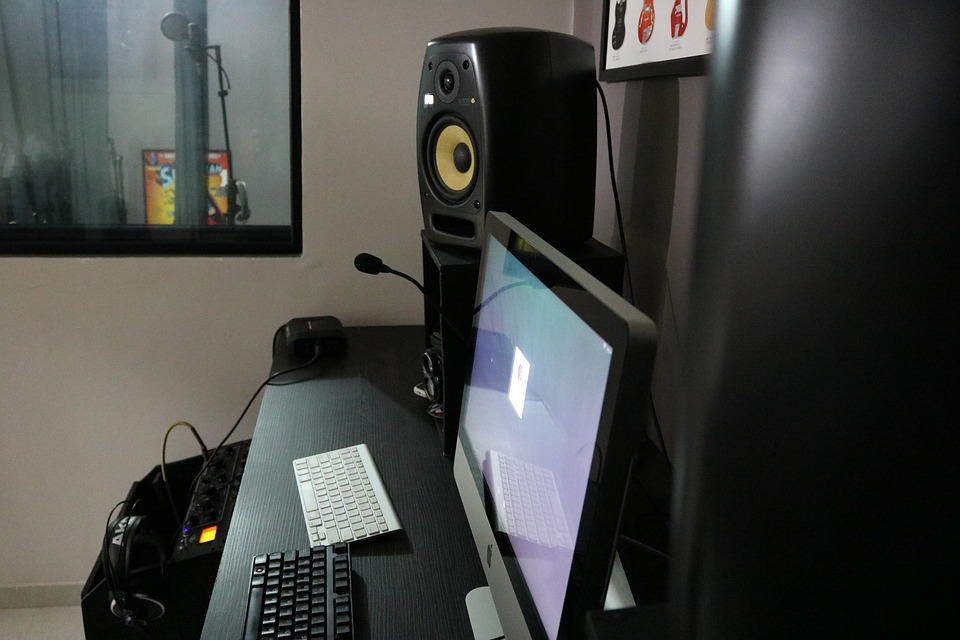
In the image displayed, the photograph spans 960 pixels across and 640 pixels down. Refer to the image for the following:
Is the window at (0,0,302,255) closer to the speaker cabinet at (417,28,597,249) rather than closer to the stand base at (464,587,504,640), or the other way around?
the speaker cabinet at (417,28,597,249)

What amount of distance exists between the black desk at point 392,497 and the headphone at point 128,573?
0.30 metres

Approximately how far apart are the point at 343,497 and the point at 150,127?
4.18 feet

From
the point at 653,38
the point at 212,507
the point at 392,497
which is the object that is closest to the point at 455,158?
the point at 653,38

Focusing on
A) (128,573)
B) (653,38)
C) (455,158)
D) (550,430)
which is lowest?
(128,573)

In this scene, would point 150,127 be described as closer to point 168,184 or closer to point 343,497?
point 168,184

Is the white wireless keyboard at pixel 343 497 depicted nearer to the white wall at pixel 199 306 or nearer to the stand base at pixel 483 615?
the stand base at pixel 483 615

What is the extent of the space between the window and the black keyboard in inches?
45.0

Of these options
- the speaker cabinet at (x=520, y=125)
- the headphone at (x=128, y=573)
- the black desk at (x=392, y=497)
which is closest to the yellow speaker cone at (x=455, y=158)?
the speaker cabinet at (x=520, y=125)

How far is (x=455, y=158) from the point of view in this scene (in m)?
1.27

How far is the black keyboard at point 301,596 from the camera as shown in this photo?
823 millimetres

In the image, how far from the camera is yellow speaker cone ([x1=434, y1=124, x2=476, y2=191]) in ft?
4.04

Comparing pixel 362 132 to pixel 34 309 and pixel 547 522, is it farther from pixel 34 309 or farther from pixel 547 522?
pixel 547 522

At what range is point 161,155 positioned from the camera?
191 cm

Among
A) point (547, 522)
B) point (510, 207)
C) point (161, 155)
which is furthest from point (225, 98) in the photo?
point (547, 522)
